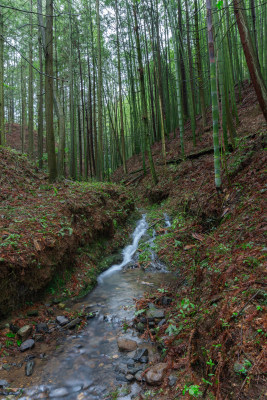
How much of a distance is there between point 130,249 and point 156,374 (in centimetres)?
508

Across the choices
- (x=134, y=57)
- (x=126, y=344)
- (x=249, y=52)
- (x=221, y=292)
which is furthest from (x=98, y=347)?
(x=134, y=57)

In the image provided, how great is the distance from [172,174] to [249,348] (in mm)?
9768

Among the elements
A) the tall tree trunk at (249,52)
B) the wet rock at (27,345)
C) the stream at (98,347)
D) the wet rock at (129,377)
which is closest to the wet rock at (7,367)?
the wet rock at (27,345)

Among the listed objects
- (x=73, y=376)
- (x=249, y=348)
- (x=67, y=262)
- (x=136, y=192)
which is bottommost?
(x=73, y=376)

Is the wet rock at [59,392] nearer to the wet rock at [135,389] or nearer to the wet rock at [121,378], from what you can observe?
the wet rock at [121,378]

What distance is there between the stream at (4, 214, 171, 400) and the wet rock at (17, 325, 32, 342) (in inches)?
19.4

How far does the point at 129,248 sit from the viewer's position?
7.71 meters

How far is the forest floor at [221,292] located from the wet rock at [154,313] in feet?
0.54

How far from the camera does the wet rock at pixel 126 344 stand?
327 centimetres

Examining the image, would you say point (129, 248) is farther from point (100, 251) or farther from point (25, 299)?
point (25, 299)

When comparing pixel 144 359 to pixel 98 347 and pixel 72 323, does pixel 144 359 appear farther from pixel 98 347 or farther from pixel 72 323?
pixel 72 323

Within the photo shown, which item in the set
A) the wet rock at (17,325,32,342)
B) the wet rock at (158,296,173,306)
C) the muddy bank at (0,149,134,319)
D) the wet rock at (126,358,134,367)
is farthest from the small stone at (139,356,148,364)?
the muddy bank at (0,149,134,319)

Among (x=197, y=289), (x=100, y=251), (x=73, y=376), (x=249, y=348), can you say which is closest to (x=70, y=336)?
(x=73, y=376)

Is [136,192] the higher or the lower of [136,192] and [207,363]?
the higher
